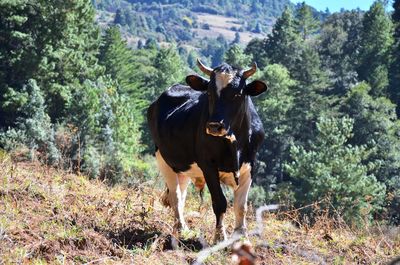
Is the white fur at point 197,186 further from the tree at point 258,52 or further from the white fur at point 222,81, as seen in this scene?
the tree at point 258,52

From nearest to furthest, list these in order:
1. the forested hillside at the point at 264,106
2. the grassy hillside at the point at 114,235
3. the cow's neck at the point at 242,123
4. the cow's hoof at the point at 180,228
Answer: the grassy hillside at the point at 114,235 → the cow's neck at the point at 242,123 → the cow's hoof at the point at 180,228 → the forested hillside at the point at 264,106

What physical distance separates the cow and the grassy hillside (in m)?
0.35

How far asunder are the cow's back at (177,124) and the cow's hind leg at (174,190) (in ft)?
0.60

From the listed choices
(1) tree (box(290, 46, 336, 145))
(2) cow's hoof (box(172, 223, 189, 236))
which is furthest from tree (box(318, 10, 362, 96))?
(2) cow's hoof (box(172, 223, 189, 236))

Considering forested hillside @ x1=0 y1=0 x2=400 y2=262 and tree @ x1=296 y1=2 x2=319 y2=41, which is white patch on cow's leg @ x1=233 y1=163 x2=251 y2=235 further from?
tree @ x1=296 y1=2 x2=319 y2=41

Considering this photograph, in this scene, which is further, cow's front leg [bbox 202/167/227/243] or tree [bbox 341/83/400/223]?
tree [bbox 341/83/400/223]

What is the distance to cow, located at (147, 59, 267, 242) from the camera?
5.24m

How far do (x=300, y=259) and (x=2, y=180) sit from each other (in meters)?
3.25

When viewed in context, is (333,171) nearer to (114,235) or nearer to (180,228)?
(180,228)

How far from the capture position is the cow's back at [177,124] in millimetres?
5934

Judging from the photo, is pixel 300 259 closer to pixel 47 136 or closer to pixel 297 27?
pixel 47 136

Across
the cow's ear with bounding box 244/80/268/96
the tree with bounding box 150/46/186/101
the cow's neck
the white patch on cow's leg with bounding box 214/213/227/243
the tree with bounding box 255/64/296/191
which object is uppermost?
the cow's ear with bounding box 244/80/268/96

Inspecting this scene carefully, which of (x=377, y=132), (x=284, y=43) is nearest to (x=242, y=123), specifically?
(x=377, y=132)

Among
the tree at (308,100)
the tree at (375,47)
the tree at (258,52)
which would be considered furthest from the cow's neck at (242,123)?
the tree at (258,52)
